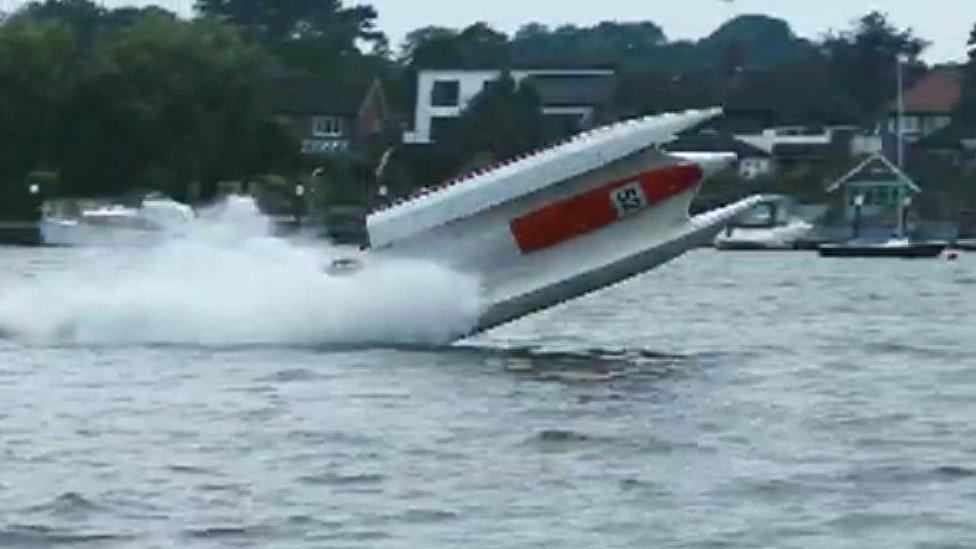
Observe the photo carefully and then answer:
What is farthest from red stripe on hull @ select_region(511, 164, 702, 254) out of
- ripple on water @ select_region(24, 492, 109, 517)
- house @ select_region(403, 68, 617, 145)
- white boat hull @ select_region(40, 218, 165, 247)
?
house @ select_region(403, 68, 617, 145)

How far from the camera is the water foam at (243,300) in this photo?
3659cm

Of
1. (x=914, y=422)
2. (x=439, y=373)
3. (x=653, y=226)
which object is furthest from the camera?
(x=653, y=226)

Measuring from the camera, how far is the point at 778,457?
2522cm

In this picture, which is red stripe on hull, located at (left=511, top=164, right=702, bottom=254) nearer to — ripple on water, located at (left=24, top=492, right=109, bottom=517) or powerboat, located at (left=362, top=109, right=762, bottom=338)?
powerboat, located at (left=362, top=109, right=762, bottom=338)

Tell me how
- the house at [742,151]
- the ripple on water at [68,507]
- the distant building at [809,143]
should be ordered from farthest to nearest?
1. the distant building at [809,143]
2. the house at [742,151]
3. the ripple on water at [68,507]

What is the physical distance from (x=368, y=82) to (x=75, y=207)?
4337 cm

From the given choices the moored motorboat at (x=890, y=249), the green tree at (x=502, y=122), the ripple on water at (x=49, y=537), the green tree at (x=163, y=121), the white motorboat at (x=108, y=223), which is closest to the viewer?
the ripple on water at (x=49, y=537)

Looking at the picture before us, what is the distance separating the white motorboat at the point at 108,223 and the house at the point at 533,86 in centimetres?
3734

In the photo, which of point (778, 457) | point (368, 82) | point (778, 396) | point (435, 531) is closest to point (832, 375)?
point (778, 396)

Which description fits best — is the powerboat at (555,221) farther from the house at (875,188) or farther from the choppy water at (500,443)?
the house at (875,188)

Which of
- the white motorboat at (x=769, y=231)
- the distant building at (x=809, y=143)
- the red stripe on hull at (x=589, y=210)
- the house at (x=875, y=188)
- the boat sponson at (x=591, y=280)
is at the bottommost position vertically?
the white motorboat at (x=769, y=231)

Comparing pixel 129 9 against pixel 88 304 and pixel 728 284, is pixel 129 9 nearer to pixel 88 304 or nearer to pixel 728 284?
pixel 728 284

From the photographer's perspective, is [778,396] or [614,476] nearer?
[614,476]

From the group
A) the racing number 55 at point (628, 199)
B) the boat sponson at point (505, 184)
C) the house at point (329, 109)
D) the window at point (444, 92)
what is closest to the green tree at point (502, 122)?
the house at point (329, 109)
